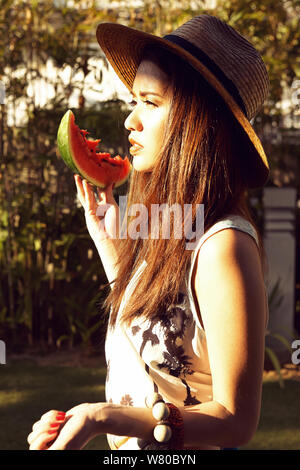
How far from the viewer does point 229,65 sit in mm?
1645

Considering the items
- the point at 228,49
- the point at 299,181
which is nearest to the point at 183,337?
the point at 228,49

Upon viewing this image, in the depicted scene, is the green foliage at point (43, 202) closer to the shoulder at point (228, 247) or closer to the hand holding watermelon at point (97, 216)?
the hand holding watermelon at point (97, 216)

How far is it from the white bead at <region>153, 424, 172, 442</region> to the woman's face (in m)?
0.67

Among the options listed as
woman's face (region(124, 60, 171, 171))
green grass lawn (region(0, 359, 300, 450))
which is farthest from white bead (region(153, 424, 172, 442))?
green grass lawn (region(0, 359, 300, 450))

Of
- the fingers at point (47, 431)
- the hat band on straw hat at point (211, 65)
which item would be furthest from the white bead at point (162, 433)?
the hat band on straw hat at point (211, 65)

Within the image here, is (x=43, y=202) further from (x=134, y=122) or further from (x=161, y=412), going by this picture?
(x=161, y=412)

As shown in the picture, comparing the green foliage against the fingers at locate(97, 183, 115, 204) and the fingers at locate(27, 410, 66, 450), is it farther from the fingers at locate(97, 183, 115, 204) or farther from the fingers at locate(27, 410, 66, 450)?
the fingers at locate(27, 410, 66, 450)

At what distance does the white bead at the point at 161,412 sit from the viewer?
132cm

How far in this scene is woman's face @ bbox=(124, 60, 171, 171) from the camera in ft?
5.42

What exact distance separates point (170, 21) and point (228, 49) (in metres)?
4.39

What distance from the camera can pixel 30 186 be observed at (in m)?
5.89

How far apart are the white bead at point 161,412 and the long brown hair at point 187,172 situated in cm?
30
